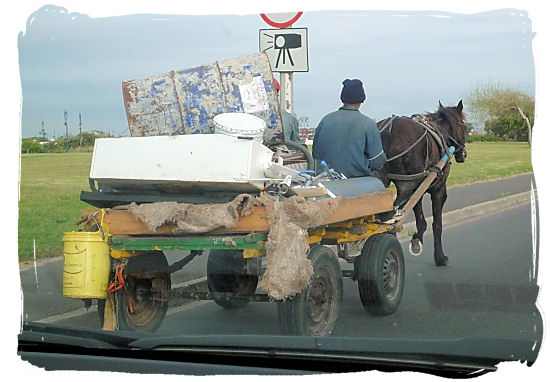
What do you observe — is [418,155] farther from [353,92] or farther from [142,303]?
[142,303]

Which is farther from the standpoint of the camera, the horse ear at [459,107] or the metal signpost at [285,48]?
the horse ear at [459,107]

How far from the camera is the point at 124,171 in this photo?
4.47 metres

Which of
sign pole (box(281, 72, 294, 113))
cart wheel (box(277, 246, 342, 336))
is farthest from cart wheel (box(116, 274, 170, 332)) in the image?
sign pole (box(281, 72, 294, 113))

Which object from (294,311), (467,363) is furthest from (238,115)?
(467,363)

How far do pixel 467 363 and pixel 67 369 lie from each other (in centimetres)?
162

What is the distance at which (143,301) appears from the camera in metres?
4.54

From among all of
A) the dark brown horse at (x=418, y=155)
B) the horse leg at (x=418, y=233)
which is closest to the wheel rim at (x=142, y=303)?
the horse leg at (x=418, y=233)

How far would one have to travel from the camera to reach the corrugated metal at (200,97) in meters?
4.23

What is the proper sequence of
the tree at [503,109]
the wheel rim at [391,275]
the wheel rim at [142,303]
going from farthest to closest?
the wheel rim at [391,275]
the wheel rim at [142,303]
the tree at [503,109]

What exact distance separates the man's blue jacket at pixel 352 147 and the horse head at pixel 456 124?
0.50 m

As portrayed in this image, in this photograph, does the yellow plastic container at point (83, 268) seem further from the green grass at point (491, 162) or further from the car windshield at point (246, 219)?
the green grass at point (491, 162)

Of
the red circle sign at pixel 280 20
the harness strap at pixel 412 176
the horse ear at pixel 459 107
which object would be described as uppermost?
the red circle sign at pixel 280 20

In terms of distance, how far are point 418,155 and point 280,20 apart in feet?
15.2

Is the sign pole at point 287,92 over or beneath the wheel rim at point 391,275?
over
